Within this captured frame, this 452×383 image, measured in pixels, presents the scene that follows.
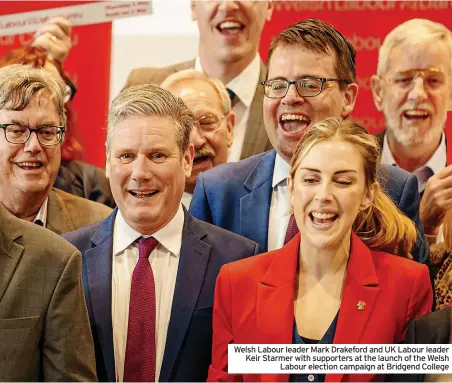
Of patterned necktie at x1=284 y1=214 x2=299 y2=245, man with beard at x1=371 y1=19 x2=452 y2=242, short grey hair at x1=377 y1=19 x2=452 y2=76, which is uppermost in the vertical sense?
short grey hair at x1=377 y1=19 x2=452 y2=76

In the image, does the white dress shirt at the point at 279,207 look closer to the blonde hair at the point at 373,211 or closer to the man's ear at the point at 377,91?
the blonde hair at the point at 373,211

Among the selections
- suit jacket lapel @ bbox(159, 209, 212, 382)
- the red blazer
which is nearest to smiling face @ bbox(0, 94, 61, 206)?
suit jacket lapel @ bbox(159, 209, 212, 382)

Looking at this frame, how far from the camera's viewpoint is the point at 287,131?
3.16 metres

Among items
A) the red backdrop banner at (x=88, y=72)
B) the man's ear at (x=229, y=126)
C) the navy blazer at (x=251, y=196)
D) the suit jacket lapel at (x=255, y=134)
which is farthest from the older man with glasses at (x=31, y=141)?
the red backdrop banner at (x=88, y=72)

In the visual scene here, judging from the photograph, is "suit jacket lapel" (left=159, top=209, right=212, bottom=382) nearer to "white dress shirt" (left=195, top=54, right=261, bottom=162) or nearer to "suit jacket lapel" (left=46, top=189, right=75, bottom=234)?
"suit jacket lapel" (left=46, top=189, right=75, bottom=234)

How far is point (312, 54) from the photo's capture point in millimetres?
3113

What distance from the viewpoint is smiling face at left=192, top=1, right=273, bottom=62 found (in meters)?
4.07

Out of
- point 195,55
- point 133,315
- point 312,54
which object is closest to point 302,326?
point 133,315

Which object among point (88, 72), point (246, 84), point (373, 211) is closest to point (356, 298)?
point (373, 211)

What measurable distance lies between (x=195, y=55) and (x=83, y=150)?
724mm

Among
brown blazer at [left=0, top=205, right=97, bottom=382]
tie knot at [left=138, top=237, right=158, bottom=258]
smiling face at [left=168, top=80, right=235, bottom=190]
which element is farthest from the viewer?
smiling face at [left=168, top=80, right=235, bottom=190]

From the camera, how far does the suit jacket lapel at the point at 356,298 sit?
2.64 metres

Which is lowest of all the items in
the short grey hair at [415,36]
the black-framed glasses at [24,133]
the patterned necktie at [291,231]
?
the patterned necktie at [291,231]

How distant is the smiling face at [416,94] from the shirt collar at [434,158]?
0.07 meters
